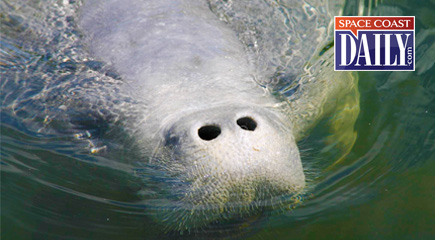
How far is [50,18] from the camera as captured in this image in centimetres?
388

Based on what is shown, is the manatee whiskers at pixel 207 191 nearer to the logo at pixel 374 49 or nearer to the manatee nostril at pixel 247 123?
the manatee nostril at pixel 247 123

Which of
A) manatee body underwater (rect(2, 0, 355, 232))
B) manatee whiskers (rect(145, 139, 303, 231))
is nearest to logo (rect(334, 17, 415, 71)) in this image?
manatee body underwater (rect(2, 0, 355, 232))

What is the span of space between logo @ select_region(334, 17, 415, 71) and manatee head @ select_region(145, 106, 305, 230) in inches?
73.8

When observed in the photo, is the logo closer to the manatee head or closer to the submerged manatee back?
the submerged manatee back

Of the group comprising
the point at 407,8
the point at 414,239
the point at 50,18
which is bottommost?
the point at 414,239

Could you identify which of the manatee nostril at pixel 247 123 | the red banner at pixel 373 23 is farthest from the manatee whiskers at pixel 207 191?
the red banner at pixel 373 23

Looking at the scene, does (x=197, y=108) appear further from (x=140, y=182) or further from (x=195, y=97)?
(x=140, y=182)

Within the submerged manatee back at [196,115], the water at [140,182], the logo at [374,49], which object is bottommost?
the water at [140,182]

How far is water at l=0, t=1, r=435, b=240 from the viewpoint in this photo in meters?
3.16

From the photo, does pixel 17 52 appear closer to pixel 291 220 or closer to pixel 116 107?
pixel 116 107

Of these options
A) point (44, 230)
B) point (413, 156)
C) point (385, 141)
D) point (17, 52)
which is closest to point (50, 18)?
point (17, 52)

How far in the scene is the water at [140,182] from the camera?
3162 millimetres

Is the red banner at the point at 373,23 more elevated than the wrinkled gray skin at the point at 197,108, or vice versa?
the wrinkled gray skin at the point at 197,108

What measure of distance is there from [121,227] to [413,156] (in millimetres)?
2394
